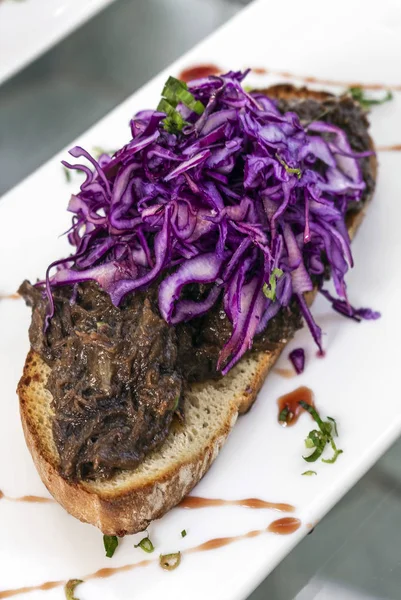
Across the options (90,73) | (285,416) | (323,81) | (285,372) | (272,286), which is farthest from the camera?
(90,73)

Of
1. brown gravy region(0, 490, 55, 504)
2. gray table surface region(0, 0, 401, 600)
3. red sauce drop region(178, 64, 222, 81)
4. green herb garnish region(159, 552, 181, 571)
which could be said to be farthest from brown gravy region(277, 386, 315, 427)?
gray table surface region(0, 0, 401, 600)

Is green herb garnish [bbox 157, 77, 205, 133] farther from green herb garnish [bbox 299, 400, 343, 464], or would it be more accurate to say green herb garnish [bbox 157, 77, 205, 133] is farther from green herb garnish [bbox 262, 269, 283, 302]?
green herb garnish [bbox 299, 400, 343, 464]

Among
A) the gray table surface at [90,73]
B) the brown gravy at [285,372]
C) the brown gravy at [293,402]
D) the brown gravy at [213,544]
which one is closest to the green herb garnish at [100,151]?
the gray table surface at [90,73]

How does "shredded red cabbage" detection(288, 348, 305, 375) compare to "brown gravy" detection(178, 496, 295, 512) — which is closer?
"brown gravy" detection(178, 496, 295, 512)

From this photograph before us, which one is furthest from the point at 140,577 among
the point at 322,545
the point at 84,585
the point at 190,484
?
the point at 322,545

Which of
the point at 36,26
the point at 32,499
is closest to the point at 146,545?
the point at 32,499

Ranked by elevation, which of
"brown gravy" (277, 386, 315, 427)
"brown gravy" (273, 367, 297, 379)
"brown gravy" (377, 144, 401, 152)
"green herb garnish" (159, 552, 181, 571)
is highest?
"brown gravy" (377, 144, 401, 152)

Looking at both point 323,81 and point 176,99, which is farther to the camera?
point 323,81

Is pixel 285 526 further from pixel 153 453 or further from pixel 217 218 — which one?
pixel 217 218
